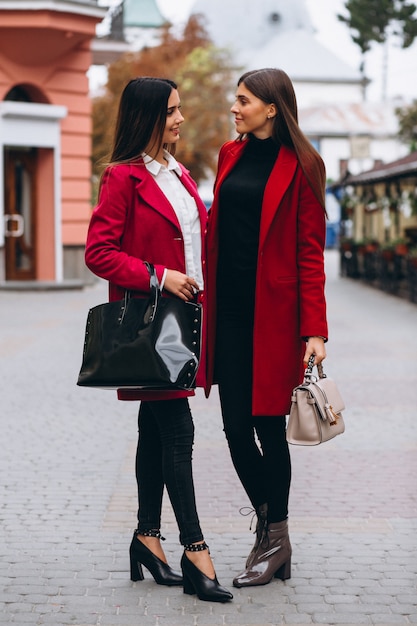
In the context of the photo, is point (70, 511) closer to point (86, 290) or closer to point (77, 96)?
point (86, 290)

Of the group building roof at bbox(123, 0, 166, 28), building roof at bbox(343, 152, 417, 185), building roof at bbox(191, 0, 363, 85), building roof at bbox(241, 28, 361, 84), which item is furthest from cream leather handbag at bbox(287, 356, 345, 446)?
building roof at bbox(191, 0, 363, 85)

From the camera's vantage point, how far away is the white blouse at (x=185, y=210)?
4.50 metres

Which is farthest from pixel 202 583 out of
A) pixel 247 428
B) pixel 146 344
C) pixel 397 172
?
pixel 397 172

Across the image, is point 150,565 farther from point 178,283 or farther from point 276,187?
point 276,187

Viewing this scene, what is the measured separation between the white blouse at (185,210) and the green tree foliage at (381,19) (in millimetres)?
65057

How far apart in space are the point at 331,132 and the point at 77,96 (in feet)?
167

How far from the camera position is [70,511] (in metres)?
6.01

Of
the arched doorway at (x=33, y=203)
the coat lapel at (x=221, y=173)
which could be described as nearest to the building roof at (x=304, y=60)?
the arched doorway at (x=33, y=203)

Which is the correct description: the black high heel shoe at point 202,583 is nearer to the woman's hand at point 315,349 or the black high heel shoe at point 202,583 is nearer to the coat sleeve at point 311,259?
the woman's hand at point 315,349

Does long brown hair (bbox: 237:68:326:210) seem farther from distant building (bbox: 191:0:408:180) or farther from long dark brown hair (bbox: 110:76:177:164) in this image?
distant building (bbox: 191:0:408:180)

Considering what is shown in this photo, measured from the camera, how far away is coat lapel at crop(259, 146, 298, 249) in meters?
4.48

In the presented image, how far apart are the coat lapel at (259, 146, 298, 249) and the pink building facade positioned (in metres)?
19.3

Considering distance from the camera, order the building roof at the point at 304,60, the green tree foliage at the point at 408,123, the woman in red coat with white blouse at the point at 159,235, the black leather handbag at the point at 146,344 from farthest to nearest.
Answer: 1. the building roof at the point at 304,60
2. the green tree foliage at the point at 408,123
3. the woman in red coat with white blouse at the point at 159,235
4. the black leather handbag at the point at 146,344

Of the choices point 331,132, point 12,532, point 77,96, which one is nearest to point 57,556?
point 12,532
